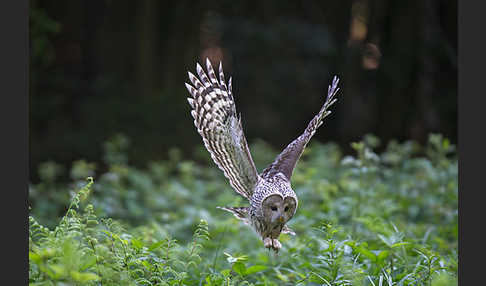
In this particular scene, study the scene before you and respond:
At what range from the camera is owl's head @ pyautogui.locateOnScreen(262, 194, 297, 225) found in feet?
9.11

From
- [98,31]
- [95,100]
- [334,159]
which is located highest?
[98,31]

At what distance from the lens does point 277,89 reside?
13.7 metres

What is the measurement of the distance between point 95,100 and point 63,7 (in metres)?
3.40

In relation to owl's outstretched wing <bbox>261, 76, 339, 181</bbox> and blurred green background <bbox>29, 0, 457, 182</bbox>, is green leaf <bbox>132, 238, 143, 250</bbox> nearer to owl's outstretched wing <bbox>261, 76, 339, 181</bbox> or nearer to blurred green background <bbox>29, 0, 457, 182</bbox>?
owl's outstretched wing <bbox>261, 76, 339, 181</bbox>

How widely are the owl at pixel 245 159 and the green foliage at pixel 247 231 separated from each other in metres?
0.29

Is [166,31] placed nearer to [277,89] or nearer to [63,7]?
[63,7]

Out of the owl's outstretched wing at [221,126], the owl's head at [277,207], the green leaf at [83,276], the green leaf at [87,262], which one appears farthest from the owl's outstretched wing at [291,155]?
the green leaf at [83,276]

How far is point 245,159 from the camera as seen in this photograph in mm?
2945

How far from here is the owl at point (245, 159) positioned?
2.82 m

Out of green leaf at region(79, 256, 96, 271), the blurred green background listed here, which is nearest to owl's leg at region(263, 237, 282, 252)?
green leaf at region(79, 256, 96, 271)

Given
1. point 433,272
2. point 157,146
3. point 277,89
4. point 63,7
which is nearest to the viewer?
point 433,272

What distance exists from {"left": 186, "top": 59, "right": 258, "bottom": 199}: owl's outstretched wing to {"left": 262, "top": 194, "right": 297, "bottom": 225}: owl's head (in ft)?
0.94

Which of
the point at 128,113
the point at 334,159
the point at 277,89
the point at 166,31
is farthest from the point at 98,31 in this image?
the point at 334,159

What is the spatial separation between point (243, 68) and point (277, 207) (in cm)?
1113
